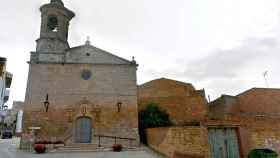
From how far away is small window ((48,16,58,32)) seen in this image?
18.0 meters

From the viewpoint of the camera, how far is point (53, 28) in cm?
1827

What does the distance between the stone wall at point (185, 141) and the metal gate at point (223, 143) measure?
0.63 metres

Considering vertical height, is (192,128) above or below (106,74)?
below

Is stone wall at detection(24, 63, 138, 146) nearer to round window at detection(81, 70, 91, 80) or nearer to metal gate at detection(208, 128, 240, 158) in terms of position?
round window at detection(81, 70, 91, 80)

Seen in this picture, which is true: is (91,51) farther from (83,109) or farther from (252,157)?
(252,157)

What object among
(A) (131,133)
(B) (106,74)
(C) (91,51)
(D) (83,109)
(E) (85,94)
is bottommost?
(A) (131,133)

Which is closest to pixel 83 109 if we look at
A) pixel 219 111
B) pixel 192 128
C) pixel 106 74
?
pixel 106 74

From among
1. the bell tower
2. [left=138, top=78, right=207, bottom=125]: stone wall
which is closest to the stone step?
[left=138, top=78, right=207, bottom=125]: stone wall

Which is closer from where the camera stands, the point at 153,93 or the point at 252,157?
the point at 252,157

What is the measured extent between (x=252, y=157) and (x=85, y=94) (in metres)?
11.4

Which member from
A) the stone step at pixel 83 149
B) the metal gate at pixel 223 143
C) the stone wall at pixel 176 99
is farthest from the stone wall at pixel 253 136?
the stone wall at pixel 176 99

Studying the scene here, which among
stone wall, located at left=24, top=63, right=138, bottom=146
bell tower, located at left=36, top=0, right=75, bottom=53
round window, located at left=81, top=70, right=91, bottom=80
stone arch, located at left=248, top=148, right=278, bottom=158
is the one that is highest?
bell tower, located at left=36, top=0, right=75, bottom=53

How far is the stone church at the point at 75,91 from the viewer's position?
15719mm

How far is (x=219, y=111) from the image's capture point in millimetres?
24188
